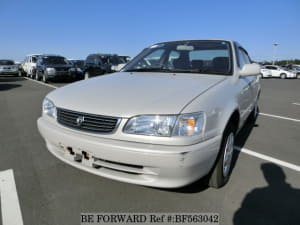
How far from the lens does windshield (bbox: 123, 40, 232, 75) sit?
2.71m

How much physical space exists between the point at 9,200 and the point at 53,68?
11.4 m

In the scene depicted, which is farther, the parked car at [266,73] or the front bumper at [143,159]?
the parked car at [266,73]

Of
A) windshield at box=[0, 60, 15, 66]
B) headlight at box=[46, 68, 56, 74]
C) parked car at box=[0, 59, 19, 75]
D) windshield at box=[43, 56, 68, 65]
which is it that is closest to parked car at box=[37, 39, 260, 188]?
headlight at box=[46, 68, 56, 74]

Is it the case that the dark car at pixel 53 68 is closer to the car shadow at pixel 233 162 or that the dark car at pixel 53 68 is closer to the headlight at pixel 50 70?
the headlight at pixel 50 70

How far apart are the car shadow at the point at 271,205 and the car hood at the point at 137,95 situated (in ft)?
3.64

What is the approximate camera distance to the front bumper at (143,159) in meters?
1.61

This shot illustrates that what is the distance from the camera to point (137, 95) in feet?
6.32

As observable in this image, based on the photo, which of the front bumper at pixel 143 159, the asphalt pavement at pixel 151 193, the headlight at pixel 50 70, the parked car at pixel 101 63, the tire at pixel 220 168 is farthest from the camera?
the parked car at pixel 101 63

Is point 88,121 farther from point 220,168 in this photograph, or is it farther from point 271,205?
point 271,205

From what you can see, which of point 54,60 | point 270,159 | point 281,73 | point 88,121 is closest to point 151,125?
point 88,121

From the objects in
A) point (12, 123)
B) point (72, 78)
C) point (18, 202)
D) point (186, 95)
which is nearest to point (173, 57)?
point (186, 95)

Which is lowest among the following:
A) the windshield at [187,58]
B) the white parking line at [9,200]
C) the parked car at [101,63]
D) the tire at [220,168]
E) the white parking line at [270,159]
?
the white parking line at [9,200]

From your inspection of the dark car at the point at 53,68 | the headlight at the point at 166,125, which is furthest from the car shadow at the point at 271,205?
the dark car at the point at 53,68

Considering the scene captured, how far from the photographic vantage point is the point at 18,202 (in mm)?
2002
